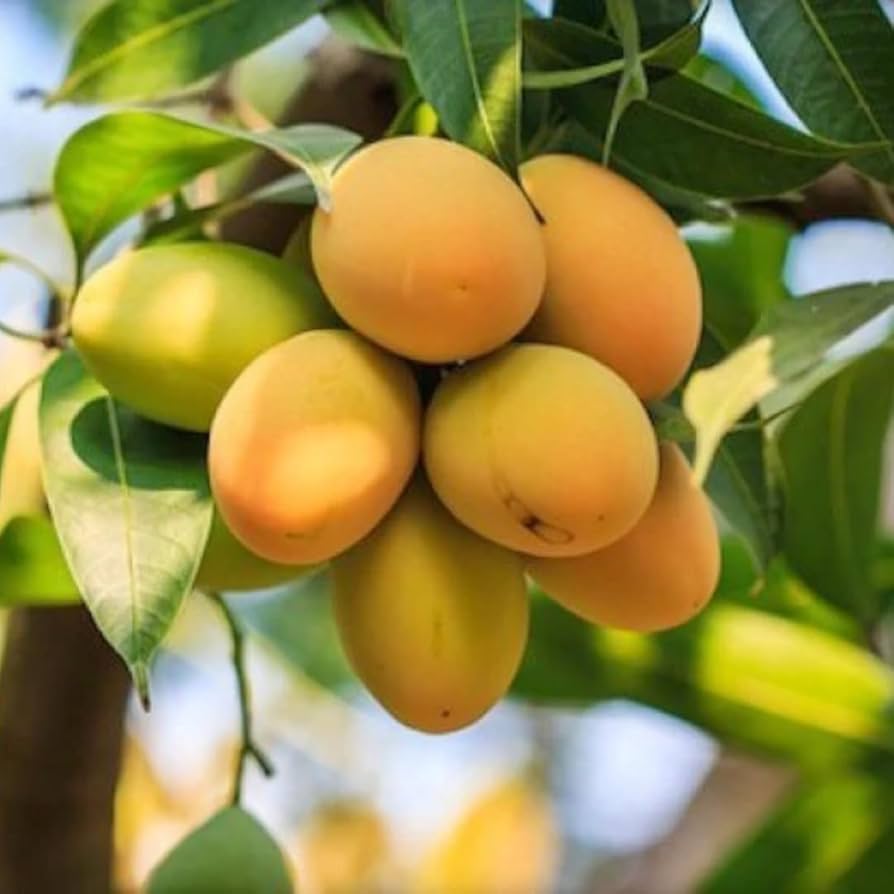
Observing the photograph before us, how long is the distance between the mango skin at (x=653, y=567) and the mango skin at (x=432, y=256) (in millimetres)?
63

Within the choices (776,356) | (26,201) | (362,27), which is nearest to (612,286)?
(776,356)

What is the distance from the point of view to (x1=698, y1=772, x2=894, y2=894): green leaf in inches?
40.1

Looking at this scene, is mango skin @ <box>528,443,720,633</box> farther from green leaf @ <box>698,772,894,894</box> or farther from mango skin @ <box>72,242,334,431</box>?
green leaf @ <box>698,772,894,894</box>

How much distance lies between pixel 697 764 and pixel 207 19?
1794 mm

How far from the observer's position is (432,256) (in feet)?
1.62

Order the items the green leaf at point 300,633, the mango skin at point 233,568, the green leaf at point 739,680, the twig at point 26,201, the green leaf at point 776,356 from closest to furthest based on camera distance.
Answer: the green leaf at point 776,356, the mango skin at point 233,568, the twig at point 26,201, the green leaf at point 739,680, the green leaf at point 300,633

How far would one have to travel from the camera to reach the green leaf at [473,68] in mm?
534

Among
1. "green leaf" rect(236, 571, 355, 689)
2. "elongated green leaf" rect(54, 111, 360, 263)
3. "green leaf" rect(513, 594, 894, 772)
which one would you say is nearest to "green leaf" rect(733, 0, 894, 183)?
"elongated green leaf" rect(54, 111, 360, 263)

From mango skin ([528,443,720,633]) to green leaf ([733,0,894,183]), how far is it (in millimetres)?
94

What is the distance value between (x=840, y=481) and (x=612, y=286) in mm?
430

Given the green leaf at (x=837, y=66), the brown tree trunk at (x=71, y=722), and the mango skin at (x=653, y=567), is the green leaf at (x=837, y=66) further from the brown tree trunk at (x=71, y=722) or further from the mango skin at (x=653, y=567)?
the brown tree trunk at (x=71, y=722)

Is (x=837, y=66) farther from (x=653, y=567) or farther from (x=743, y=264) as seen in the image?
(x=743, y=264)

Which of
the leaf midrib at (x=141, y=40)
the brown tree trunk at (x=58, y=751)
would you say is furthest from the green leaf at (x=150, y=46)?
the brown tree trunk at (x=58, y=751)

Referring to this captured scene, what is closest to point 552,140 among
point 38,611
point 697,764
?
point 38,611
